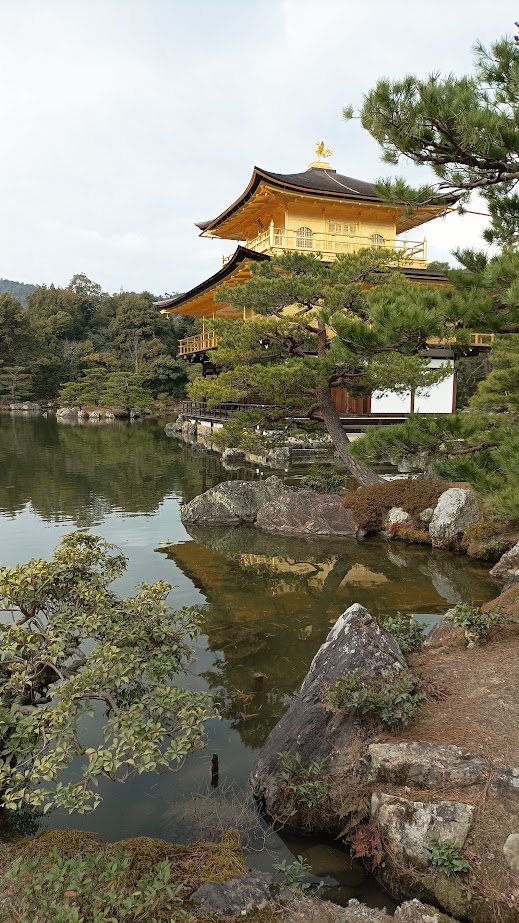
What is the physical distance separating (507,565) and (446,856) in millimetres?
5432

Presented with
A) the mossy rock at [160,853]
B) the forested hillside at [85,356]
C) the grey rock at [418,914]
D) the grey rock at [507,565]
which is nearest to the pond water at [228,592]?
the grey rock at [507,565]

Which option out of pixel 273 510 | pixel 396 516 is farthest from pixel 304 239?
pixel 396 516

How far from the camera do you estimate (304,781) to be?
131 inches

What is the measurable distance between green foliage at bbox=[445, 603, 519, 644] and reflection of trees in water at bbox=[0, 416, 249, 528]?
6.88 m

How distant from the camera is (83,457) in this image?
18.3 meters

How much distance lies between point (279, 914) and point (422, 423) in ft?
12.3

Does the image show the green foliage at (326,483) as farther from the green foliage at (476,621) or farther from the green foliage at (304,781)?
the green foliage at (304,781)

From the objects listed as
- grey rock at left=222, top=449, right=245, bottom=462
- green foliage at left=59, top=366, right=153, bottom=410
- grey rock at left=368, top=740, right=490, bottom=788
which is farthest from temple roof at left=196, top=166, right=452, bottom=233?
grey rock at left=368, top=740, right=490, bottom=788

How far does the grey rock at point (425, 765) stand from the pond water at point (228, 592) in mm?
480

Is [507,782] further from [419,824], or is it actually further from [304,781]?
[304,781]


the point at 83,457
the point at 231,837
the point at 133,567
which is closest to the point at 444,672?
the point at 231,837

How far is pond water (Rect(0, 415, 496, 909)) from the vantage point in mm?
3342

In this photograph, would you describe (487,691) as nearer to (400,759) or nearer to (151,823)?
(400,759)

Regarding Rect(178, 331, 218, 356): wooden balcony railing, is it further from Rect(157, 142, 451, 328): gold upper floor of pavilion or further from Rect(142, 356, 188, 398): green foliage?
Rect(142, 356, 188, 398): green foliage
